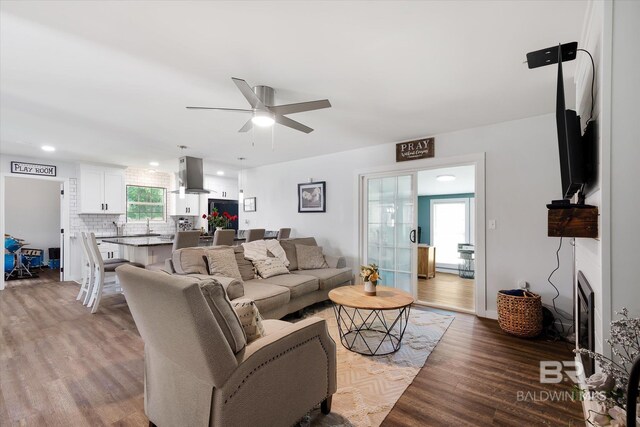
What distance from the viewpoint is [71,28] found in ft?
6.09

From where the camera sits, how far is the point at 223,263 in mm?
3381

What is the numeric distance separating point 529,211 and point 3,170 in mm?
8501

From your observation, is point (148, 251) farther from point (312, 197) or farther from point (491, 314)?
point (491, 314)

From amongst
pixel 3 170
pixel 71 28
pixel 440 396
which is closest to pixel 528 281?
pixel 440 396

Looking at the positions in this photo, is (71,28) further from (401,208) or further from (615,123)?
(401,208)

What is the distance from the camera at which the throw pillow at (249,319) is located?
5.38 ft

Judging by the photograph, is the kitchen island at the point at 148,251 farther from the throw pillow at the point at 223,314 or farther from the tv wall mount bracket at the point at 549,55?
the tv wall mount bracket at the point at 549,55

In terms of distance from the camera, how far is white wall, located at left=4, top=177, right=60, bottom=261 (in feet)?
23.5

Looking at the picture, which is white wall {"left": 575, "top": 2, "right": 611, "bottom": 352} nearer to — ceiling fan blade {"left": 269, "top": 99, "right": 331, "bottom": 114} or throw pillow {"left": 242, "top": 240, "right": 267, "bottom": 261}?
ceiling fan blade {"left": 269, "top": 99, "right": 331, "bottom": 114}

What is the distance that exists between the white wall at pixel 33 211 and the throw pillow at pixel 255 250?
6.68 metres

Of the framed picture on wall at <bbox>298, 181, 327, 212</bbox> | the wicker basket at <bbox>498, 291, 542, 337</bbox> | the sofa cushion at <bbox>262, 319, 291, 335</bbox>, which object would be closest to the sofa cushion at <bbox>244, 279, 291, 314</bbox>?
the sofa cushion at <bbox>262, 319, 291, 335</bbox>

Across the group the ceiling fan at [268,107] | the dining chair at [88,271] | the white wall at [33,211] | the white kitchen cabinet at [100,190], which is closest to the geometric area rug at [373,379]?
the ceiling fan at [268,107]

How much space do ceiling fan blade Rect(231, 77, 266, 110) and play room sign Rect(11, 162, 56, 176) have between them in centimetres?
592

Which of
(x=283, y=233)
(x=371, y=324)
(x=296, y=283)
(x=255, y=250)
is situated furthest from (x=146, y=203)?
(x=371, y=324)
